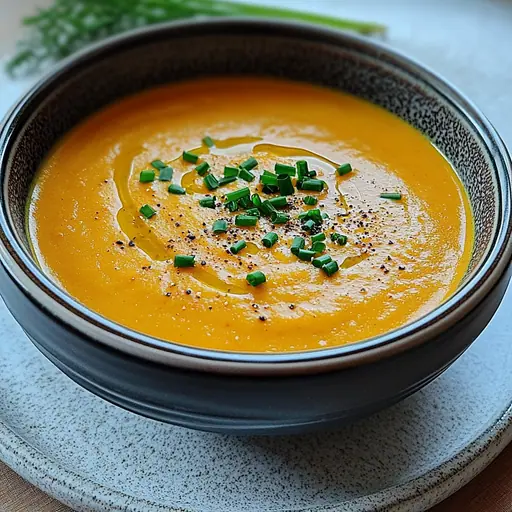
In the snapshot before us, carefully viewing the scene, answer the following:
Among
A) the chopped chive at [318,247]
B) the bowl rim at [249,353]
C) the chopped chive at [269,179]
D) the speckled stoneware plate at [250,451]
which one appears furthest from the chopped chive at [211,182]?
the speckled stoneware plate at [250,451]

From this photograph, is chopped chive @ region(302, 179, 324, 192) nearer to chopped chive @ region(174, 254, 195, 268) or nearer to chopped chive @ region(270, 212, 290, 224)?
chopped chive @ region(270, 212, 290, 224)

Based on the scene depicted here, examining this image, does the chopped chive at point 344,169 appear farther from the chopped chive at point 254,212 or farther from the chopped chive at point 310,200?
the chopped chive at point 254,212

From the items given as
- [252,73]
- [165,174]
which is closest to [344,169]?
[165,174]

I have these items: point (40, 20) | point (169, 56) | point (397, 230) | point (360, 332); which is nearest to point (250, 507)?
point (360, 332)

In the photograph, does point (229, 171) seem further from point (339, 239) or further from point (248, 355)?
point (248, 355)

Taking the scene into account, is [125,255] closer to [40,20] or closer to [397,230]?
[397,230]

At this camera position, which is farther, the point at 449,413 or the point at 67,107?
the point at 67,107

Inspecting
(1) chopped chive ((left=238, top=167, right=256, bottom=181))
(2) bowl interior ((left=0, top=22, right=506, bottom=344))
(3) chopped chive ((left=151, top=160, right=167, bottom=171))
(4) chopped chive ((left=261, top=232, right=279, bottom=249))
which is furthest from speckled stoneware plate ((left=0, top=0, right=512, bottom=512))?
(1) chopped chive ((left=238, top=167, right=256, bottom=181))
